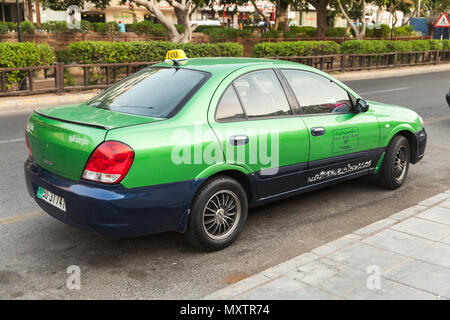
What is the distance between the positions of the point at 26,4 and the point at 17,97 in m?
31.4

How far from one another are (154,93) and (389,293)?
2568 millimetres

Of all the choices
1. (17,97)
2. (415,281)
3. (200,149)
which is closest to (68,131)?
(200,149)

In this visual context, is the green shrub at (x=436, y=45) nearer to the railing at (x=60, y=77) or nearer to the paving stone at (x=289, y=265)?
the railing at (x=60, y=77)

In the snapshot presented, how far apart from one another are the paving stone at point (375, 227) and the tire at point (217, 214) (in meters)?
1.10

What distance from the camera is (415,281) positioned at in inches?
148

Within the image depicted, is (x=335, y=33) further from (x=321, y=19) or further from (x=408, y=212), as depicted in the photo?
(x=408, y=212)

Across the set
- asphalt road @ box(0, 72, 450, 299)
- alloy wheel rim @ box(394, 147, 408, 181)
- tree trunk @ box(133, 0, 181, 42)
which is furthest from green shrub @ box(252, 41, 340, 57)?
alloy wheel rim @ box(394, 147, 408, 181)

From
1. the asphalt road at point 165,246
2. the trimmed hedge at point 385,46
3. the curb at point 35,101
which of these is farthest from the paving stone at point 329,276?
the trimmed hedge at point 385,46

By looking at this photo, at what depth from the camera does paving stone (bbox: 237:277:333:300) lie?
138 inches

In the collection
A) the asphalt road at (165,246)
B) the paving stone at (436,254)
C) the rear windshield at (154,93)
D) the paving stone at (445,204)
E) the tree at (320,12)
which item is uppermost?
the tree at (320,12)

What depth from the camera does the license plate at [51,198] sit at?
13.3ft

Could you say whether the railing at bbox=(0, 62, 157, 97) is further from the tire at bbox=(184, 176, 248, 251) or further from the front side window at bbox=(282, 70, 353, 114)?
the tire at bbox=(184, 176, 248, 251)
